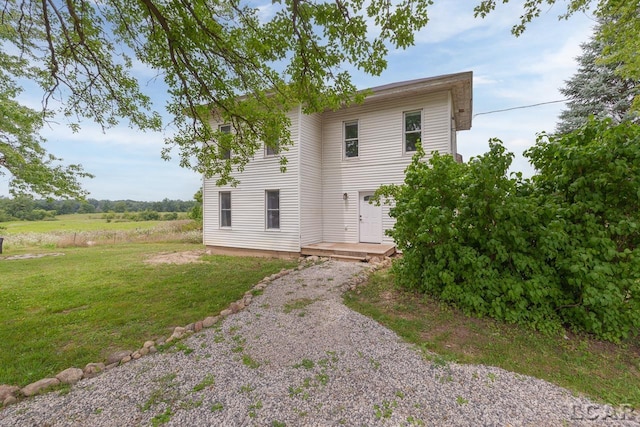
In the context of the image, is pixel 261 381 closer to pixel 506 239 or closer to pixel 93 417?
pixel 93 417

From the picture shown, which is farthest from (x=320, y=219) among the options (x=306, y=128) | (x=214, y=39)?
(x=214, y=39)

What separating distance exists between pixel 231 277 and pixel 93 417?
426 cm

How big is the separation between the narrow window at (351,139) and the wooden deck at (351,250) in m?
3.16

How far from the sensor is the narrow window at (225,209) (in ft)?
33.4

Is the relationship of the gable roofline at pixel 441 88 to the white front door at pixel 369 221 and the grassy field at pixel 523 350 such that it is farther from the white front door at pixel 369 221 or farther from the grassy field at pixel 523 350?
the grassy field at pixel 523 350

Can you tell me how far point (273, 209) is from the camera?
9344 millimetres

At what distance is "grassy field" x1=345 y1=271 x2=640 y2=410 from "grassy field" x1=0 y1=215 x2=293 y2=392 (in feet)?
9.64

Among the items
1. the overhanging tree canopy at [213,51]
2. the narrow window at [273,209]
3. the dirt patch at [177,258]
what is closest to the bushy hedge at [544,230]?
the overhanging tree canopy at [213,51]

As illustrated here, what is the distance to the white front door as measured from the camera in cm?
889

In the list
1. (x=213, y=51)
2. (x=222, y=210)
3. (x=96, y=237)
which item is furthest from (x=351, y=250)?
(x=96, y=237)

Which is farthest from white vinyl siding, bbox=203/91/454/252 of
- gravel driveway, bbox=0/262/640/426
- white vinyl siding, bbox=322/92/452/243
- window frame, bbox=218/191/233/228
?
gravel driveway, bbox=0/262/640/426

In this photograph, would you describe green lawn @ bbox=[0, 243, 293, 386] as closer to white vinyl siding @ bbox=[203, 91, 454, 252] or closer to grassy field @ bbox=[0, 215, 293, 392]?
grassy field @ bbox=[0, 215, 293, 392]

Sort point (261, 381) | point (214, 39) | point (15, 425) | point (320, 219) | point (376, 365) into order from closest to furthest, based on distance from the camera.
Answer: point (15, 425) < point (261, 381) < point (376, 365) < point (214, 39) < point (320, 219)

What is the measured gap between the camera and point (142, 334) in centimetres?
348
